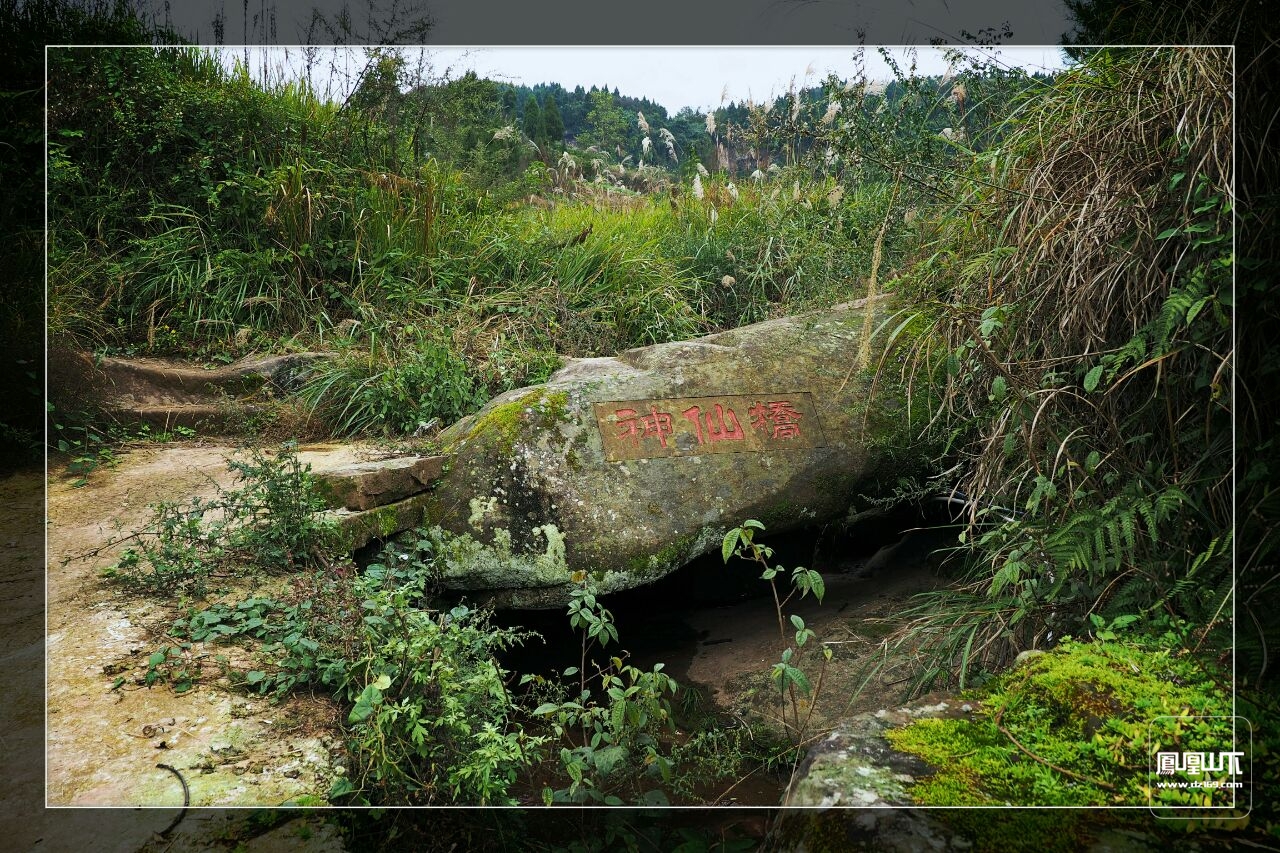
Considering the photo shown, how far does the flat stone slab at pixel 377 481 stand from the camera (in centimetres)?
305

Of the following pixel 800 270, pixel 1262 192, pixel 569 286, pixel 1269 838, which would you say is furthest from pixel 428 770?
pixel 800 270

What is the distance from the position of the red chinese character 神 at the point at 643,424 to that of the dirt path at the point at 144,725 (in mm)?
1540

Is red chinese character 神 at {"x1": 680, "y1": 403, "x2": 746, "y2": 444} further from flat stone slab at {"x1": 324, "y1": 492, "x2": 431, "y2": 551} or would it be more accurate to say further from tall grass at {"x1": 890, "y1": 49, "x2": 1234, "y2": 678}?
flat stone slab at {"x1": 324, "y1": 492, "x2": 431, "y2": 551}

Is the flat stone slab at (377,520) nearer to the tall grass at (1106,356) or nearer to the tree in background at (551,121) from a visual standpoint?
the tall grass at (1106,356)

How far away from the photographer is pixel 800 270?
5.30 metres

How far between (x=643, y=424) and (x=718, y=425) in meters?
0.32

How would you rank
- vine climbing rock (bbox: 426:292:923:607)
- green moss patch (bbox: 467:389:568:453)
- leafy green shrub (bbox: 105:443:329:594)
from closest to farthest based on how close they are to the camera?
leafy green shrub (bbox: 105:443:329:594) < vine climbing rock (bbox: 426:292:923:607) < green moss patch (bbox: 467:389:568:453)

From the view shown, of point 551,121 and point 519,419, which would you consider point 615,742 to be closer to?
point 519,419

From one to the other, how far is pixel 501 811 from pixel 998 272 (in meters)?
2.11

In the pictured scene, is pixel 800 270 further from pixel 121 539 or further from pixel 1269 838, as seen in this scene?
pixel 1269 838

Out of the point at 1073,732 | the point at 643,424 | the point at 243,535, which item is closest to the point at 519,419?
the point at 643,424

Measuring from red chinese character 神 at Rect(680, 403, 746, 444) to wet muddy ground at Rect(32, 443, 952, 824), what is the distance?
2.89 feet

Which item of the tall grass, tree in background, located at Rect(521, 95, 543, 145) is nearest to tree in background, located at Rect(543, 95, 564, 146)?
tree in background, located at Rect(521, 95, 543, 145)

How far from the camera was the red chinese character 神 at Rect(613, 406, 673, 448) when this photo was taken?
11.0 ft
